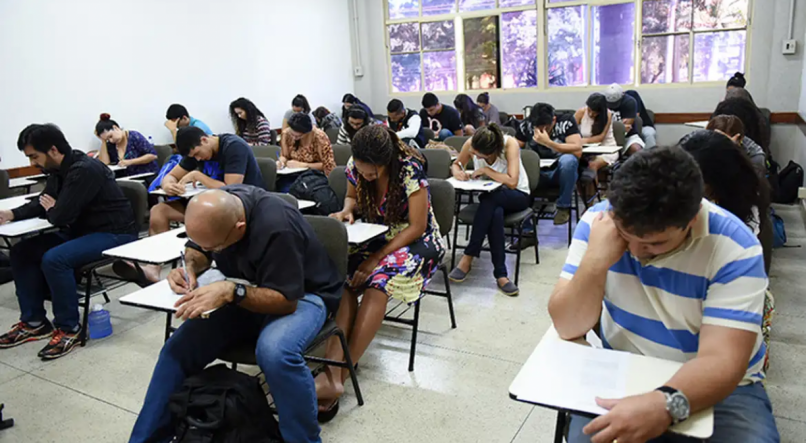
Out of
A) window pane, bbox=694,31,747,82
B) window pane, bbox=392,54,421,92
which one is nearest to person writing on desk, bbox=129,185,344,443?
window pane, bbox=694,31,747,82

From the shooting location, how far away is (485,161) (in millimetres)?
4008

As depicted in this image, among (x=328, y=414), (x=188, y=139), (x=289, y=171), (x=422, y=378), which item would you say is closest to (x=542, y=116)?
(x=289, y=171)

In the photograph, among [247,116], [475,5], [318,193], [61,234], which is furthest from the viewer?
[475,5]

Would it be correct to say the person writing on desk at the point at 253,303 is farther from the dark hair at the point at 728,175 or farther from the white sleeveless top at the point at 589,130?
the white sleeveless top at the point at 589,130

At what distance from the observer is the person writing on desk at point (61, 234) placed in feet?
10.5

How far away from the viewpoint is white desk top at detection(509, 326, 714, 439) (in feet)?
3.91

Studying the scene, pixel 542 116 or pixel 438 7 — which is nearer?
pixel 542 116

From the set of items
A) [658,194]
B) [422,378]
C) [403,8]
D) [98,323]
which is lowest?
[422,378]

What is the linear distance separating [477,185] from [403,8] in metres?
6.24

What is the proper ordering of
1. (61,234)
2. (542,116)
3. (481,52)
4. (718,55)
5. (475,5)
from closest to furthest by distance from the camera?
(61,234) → (542,116) → (718,55) → (475,5) → (481,52)

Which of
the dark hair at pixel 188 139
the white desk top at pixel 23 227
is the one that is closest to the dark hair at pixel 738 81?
the dark hair at pixel 188 139

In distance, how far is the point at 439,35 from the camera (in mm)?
8891

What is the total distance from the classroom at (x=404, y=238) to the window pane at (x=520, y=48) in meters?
0.03

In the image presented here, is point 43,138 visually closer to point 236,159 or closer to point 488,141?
point 236,159
